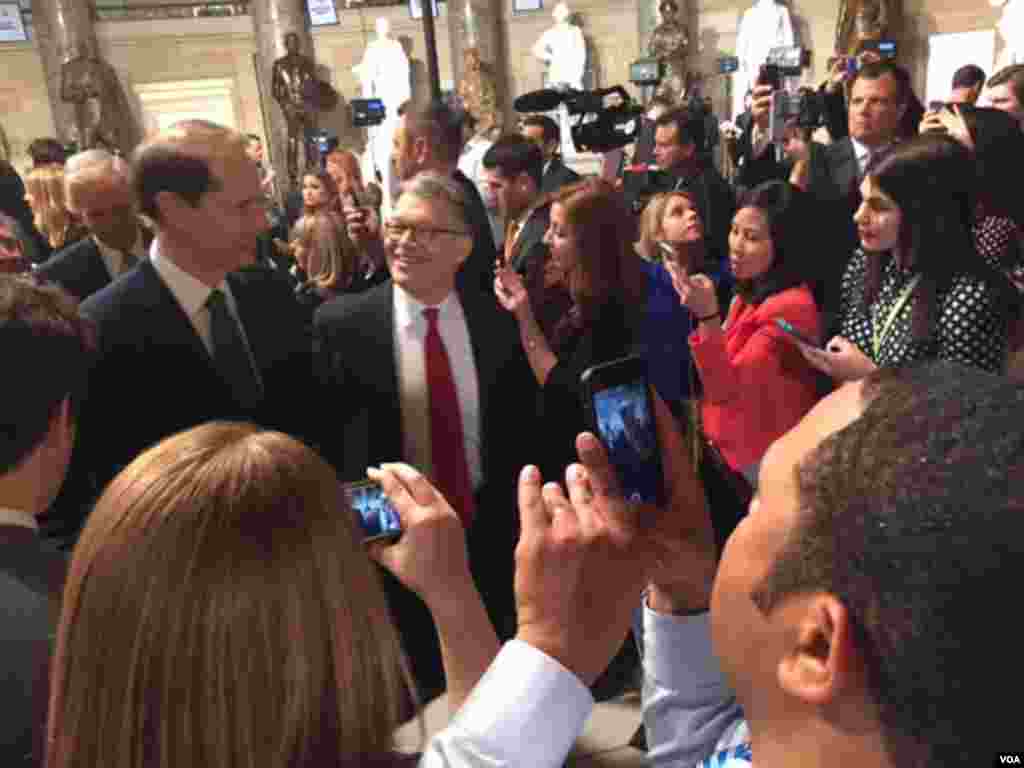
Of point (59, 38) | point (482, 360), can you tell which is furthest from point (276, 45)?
point (482, 360)

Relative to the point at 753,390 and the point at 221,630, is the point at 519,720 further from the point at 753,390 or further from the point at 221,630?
the point at 753,390

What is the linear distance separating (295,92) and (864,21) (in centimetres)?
682

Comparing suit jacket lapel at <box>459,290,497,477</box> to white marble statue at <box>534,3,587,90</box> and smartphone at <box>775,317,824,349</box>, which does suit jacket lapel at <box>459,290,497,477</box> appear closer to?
smartphone at <box>775,317,824,349</box>

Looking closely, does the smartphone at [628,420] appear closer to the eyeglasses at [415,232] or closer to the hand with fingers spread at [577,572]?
the hand with fingers spread at [577,572]

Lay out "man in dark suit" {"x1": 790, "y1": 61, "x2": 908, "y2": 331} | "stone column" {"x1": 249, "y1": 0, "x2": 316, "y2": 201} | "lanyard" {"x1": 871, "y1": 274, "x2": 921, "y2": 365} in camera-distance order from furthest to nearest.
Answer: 1. "stone column" {"x1": 249, "y1": 0, "x2": 316, "y2": 201}
2. "man in dark suit" {"x1": 790, "y1": 61, "x2": 908, "y2": 331}
3. "lanyard" {"x1": 871, "y1": 274, "x2": 921, "y2": 365}

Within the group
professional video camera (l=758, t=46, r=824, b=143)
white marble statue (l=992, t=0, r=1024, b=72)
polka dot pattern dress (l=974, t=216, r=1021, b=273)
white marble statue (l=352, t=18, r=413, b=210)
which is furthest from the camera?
white marble statue (l=352, t=18, r=413, b=210)

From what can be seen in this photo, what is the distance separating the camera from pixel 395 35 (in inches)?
454

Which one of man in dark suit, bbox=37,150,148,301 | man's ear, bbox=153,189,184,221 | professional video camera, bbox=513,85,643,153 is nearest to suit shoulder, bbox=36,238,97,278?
man in dark suit, bbox=37,150,148,301

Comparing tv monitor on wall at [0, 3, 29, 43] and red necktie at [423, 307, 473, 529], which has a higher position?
tv monitor on wall at [0, 3, 29, 43]

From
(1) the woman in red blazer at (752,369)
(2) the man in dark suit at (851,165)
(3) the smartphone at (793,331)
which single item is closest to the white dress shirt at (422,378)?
(1) the woman in red blazer at (752,369)

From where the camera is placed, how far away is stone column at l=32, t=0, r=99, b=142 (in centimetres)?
991

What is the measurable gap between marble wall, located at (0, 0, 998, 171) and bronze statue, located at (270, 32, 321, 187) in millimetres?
388

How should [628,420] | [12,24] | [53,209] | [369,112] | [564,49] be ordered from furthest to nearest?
[564,49] < [12,24] < [369,112] < [53,209] < [628,420]

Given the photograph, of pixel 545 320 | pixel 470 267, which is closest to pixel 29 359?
pixel 545 320
